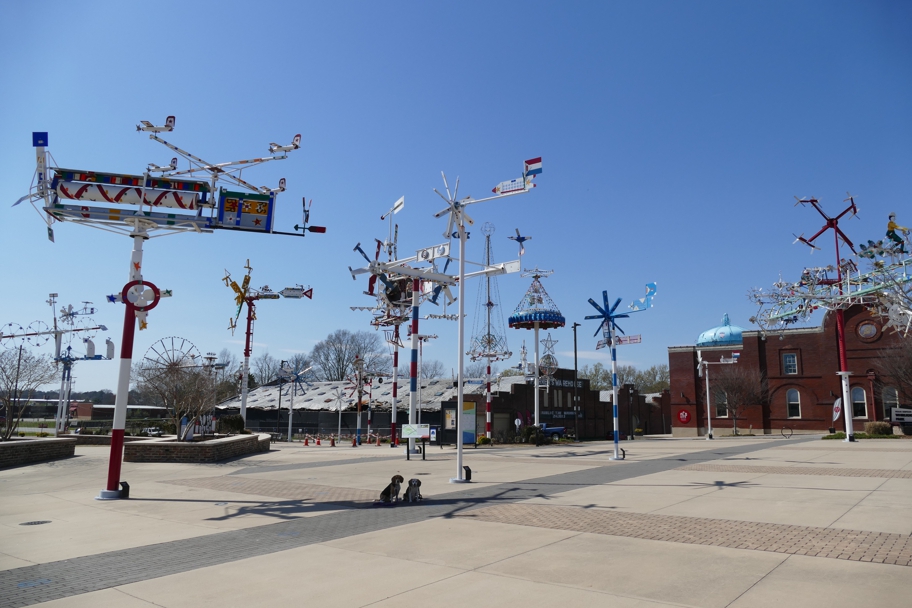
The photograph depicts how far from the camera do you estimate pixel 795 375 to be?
58.4 meters

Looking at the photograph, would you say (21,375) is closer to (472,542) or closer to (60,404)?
(60,404)

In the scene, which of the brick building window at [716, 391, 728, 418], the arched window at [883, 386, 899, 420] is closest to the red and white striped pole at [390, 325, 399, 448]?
the brick building window at [716, 391, 728, 418]

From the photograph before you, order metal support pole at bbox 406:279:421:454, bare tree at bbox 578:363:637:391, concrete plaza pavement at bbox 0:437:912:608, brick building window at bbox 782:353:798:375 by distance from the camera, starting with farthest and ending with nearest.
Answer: bare tree at bbox 578:363:637:391 < brick building window at bbox 782:353:798:375 < metal support pole at bbox 406:279:421:454 < concrete plaza pavement at bbox 0:437:912:608

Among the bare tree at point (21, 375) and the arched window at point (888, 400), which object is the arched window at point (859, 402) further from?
the bare tree at point (21, 375)

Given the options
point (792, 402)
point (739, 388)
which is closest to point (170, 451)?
point (739, 388)

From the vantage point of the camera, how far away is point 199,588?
7207mm

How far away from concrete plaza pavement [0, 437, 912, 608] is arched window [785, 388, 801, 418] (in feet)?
148

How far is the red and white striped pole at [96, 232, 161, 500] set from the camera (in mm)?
14438

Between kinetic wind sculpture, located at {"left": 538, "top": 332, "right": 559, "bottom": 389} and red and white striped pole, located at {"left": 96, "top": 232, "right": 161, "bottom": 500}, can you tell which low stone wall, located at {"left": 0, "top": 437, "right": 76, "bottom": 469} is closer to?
red and white striped pole, located at {"left": 96, "top": 232, "right": 161, "bottom": 500}

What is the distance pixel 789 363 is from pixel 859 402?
22.1ft

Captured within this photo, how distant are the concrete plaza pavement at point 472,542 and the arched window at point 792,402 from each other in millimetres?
45191

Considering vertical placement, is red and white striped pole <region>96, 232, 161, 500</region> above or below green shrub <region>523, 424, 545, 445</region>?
above

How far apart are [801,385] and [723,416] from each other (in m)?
7.98

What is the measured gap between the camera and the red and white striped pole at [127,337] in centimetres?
1444
